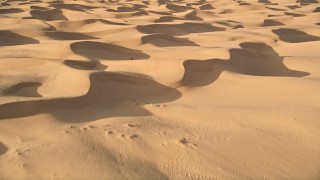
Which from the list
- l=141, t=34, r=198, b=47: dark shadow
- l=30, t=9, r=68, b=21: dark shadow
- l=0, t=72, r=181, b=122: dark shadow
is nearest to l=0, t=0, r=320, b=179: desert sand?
l=0, t=72, r=181, b=122: dark shadow

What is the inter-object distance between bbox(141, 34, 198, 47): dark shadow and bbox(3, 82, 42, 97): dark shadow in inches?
81.9

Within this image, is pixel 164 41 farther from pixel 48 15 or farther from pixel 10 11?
pixel 10 11

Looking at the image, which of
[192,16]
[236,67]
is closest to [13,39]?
[236,67]

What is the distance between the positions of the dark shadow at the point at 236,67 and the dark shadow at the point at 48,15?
5152 mm

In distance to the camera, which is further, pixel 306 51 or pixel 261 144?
pixel 306 51

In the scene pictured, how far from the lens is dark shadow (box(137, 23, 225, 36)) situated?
17.4 ft

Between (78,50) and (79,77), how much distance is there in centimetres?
125

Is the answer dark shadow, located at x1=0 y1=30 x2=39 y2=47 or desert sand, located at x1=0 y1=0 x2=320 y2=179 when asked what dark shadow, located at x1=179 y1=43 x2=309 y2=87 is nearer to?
desert sand, located at x1=0 y1=0 x2=320 y2=179

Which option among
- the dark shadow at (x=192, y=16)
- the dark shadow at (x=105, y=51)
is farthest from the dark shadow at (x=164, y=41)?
the dark shadow at (x=192, y=16)

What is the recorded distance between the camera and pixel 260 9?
9.38 metres

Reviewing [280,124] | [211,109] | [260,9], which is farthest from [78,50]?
[260,9]

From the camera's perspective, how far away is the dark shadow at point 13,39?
4255 millimetres

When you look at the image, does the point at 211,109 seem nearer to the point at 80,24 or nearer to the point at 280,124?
the point at 280,124

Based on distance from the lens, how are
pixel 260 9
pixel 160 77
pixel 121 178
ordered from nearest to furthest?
pixel 121 178, pixel 160 77, pixel 260 9
